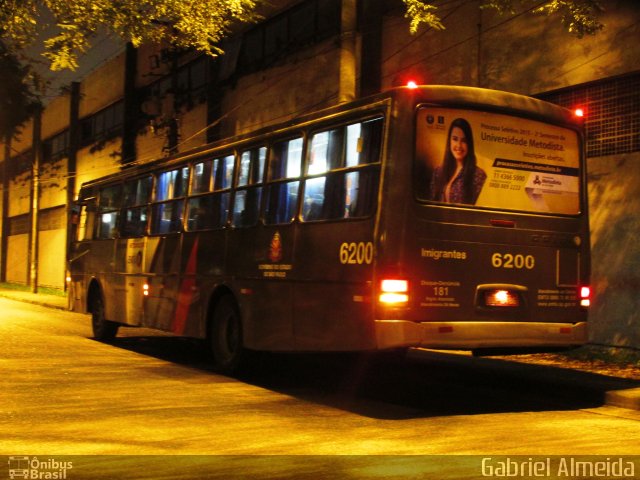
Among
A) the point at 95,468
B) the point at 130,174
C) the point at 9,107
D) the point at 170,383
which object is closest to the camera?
the point at 95,468

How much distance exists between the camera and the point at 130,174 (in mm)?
15508

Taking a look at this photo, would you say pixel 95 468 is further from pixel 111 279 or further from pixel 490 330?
pixel 111 279

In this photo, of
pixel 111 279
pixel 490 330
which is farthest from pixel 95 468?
pixel 111 279

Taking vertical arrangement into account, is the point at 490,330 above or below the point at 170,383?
above

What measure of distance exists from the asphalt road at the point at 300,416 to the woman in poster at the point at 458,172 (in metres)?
2.29

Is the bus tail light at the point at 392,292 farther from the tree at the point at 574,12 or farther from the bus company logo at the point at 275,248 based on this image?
the tree at the point at 574,12

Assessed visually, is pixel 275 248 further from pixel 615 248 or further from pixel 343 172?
pixel 615 248

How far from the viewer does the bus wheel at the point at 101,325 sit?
1619 centimetres

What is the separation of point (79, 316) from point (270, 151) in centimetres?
1459

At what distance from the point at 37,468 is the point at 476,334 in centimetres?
459

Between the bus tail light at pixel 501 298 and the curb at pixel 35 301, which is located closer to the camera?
the bus tail light at pixel 501 298

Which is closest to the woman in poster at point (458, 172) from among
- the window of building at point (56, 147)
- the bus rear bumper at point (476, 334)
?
the bus rear bumper at point (476, 334)

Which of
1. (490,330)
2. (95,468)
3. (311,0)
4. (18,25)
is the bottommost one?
(95,468)

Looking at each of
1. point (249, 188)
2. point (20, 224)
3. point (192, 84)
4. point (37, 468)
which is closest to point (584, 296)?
point (249, 188)
